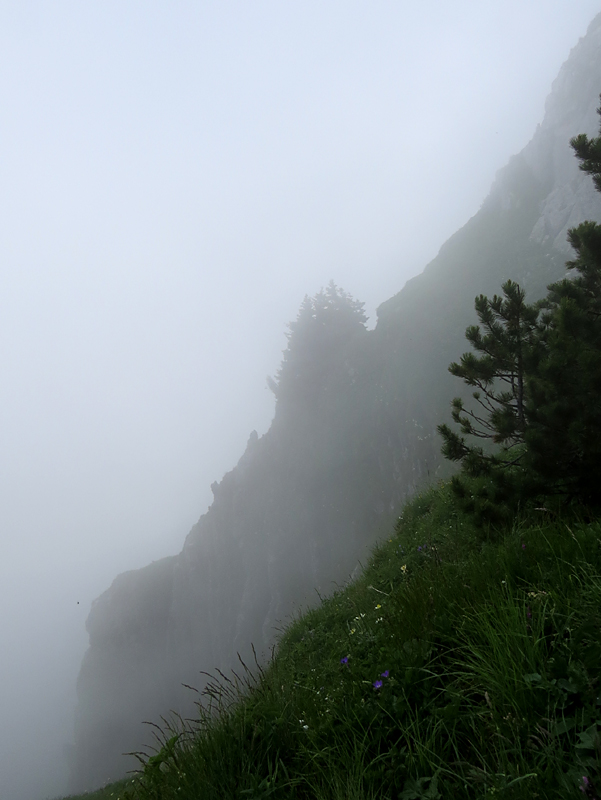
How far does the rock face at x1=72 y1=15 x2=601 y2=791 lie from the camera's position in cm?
4369

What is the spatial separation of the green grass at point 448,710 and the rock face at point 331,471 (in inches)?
1359

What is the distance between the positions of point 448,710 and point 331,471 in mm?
48075

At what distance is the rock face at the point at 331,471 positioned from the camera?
4369cm

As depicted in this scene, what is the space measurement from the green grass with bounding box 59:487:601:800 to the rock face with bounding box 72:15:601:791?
113ft

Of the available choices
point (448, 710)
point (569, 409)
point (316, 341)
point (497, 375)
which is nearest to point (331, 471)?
point (316, 341)

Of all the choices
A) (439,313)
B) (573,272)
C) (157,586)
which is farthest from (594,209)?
(157,586)

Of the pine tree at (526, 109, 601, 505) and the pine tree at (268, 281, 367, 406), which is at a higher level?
the pine tree at (268, 281, 367, 406)

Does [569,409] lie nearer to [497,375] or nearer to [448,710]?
[497,375]

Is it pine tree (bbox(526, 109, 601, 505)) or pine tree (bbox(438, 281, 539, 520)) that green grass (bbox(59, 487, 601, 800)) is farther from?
pine tree (bbox(438, 281, 539, 520))

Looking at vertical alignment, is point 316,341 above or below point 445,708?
above

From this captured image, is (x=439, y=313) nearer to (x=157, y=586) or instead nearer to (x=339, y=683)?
(x=339, y=683)

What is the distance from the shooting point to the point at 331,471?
49500 millimetres

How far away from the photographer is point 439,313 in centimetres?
4919

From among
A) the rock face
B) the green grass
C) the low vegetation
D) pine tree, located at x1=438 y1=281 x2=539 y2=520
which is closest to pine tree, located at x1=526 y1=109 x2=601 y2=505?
the low vegetation
